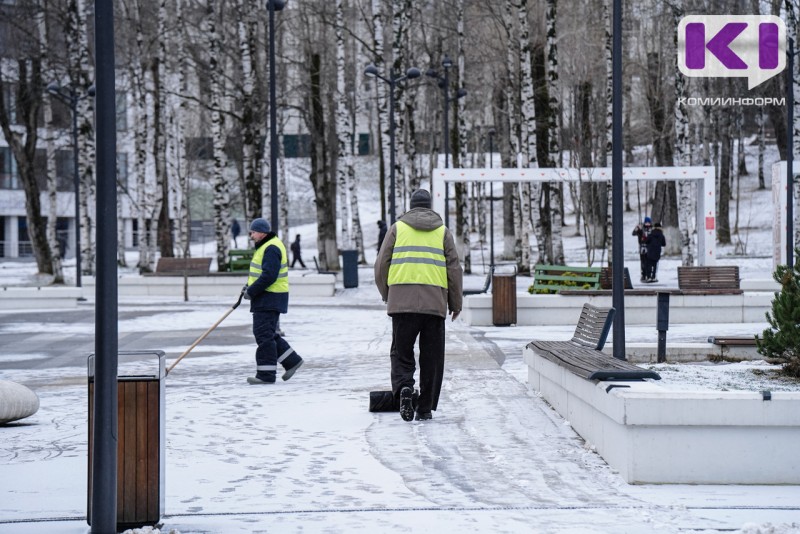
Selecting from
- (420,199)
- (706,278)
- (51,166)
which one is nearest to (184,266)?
(51,166)

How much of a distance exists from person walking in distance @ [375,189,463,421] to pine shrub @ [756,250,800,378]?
2.41 m

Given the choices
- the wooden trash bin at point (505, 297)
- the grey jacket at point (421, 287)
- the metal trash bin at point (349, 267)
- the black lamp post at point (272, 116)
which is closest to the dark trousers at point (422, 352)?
the grey jacket at point (421, 287)

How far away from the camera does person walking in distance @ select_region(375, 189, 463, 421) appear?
920cm

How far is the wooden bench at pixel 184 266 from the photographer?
101ft

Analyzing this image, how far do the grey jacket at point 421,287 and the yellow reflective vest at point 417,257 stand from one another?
0.05 metres

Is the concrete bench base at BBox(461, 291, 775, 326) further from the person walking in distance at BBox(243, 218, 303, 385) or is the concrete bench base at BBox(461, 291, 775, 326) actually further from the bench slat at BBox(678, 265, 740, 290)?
the person walking in distance at BBox(243, 218, 303, 385)

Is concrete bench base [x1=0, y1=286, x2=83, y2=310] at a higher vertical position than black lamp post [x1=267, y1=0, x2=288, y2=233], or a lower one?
lower

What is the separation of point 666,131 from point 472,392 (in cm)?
3444

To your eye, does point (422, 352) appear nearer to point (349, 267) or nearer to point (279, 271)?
point (279, 271)

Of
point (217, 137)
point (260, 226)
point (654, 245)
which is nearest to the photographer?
point (260, 226)

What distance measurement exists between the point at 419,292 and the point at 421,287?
0.05 meters

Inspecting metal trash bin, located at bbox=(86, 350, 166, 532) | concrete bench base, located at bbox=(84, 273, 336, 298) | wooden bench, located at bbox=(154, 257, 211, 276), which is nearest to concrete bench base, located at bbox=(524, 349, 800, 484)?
metal trash bin, located at bbox=(86, 350, 166, 532)

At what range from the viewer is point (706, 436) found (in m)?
6.87

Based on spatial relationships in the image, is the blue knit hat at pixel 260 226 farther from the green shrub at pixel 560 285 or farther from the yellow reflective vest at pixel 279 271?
the green shrub at pixel 560 285
